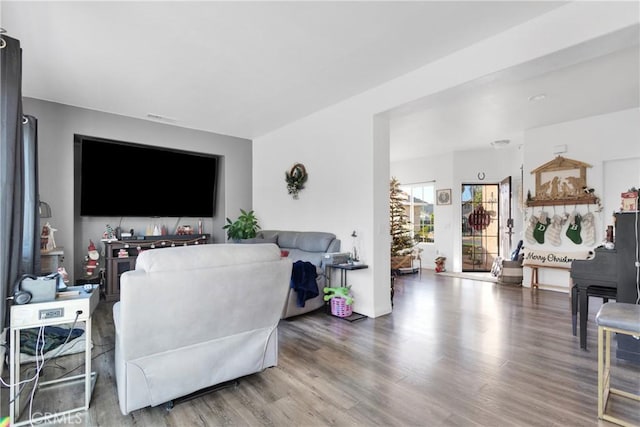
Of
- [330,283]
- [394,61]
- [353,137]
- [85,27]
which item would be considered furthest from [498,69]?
[85,27]

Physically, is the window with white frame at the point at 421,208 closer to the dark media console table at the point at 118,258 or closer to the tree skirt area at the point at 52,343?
the dark media console table at the point at 118,258

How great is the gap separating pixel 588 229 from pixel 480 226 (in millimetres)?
2432

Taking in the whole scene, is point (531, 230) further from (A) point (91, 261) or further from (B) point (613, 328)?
(A) point (91, 261)

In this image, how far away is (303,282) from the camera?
368 centimetres

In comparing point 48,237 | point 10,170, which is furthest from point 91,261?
point 10,170

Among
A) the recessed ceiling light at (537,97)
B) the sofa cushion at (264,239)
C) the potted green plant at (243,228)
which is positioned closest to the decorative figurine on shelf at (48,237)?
the potted green plant at (243,228)

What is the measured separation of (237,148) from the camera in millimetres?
6191

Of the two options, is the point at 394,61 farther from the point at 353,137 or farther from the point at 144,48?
the point at 144,48

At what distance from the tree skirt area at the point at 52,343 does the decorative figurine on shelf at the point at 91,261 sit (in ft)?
5.66

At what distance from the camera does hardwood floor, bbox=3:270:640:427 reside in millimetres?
1876

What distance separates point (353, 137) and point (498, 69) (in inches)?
71.0

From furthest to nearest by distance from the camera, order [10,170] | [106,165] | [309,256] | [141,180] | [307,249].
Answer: [141,180] < [106,165] < [307,249] < [309,256] < [10,170]

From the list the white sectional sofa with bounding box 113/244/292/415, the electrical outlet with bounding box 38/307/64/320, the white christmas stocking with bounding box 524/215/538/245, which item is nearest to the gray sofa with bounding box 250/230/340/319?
the white sectional sofa with bounding box 113/244/292/415

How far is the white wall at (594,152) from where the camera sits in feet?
15.2
